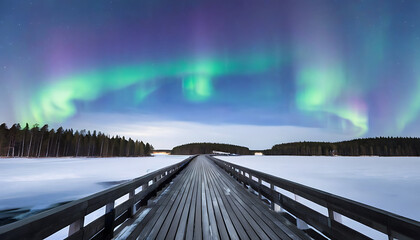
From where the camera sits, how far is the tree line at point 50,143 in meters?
54.0

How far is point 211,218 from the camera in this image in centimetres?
466

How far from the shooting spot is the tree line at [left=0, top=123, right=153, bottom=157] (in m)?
54.0

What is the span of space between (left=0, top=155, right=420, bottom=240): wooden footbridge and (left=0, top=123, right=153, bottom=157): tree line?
69522mm

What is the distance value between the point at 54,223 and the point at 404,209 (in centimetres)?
993

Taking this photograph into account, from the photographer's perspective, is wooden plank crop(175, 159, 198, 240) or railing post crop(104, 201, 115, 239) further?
wooden plank crop(175, 159, 198, 240)

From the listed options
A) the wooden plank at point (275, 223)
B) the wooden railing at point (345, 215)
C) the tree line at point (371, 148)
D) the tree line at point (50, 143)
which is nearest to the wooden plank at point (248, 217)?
the wooden plank at point (275, 223)

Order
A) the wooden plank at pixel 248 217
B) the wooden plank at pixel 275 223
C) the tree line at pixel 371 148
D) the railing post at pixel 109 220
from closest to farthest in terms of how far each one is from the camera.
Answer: the railing post at pixel 109 220
the wooden plank at pixel 275 223
the wooden plank at pixel 248 217
the tree line at pixel 371 148

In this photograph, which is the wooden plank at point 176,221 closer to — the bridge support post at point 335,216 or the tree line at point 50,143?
the bridge support post at point 335,216

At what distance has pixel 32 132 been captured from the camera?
188 ft

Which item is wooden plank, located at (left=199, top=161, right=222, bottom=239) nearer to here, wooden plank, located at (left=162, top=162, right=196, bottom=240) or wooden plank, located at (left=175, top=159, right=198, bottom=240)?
wooden plank, located at (left=175, top=159, right=198, bottom=240)

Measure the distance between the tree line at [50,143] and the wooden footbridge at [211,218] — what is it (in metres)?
69.5

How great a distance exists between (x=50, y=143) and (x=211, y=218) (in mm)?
77978

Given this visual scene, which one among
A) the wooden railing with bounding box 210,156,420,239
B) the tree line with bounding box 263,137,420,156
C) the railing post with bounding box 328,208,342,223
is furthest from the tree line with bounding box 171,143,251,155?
the railing post with bounding box 328,208,342,223

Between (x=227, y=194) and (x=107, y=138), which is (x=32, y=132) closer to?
(x=107, y=138)
